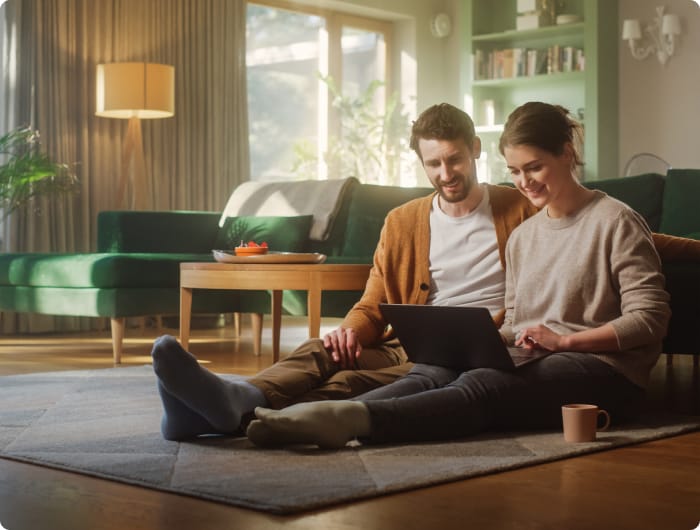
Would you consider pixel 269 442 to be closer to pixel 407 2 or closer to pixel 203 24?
pixel 203 24

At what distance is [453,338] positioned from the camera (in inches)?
93.4

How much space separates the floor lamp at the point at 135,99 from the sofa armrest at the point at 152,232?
2.82 ft

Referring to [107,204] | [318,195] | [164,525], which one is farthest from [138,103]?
[164,525]

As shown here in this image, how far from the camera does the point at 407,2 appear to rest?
8289mm

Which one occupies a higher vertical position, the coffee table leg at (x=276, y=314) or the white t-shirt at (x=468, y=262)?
the white t-shirt at (x=468, y=262)

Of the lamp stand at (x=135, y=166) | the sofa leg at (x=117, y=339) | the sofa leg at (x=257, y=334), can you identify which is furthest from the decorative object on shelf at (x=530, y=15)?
the sofa leg at (x=117, y=339)

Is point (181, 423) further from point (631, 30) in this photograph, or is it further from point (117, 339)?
point (631, 30)

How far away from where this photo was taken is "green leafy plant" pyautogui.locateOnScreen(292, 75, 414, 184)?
313 inches

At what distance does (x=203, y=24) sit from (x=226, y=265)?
3.39 m

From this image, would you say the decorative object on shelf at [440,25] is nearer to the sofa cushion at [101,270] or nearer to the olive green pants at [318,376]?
the sofa cushion at [101,270]

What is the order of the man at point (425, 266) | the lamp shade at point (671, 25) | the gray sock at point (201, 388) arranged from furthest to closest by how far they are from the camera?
the lamp shade at point (671, 25)
the man at point (425, 266)
the gray sock at point (201, 388)

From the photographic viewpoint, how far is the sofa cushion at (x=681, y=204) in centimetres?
387

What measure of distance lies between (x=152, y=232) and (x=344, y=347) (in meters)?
2.99

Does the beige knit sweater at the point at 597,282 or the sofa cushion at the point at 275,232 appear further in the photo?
the sofa cushion at the point at 275,232
